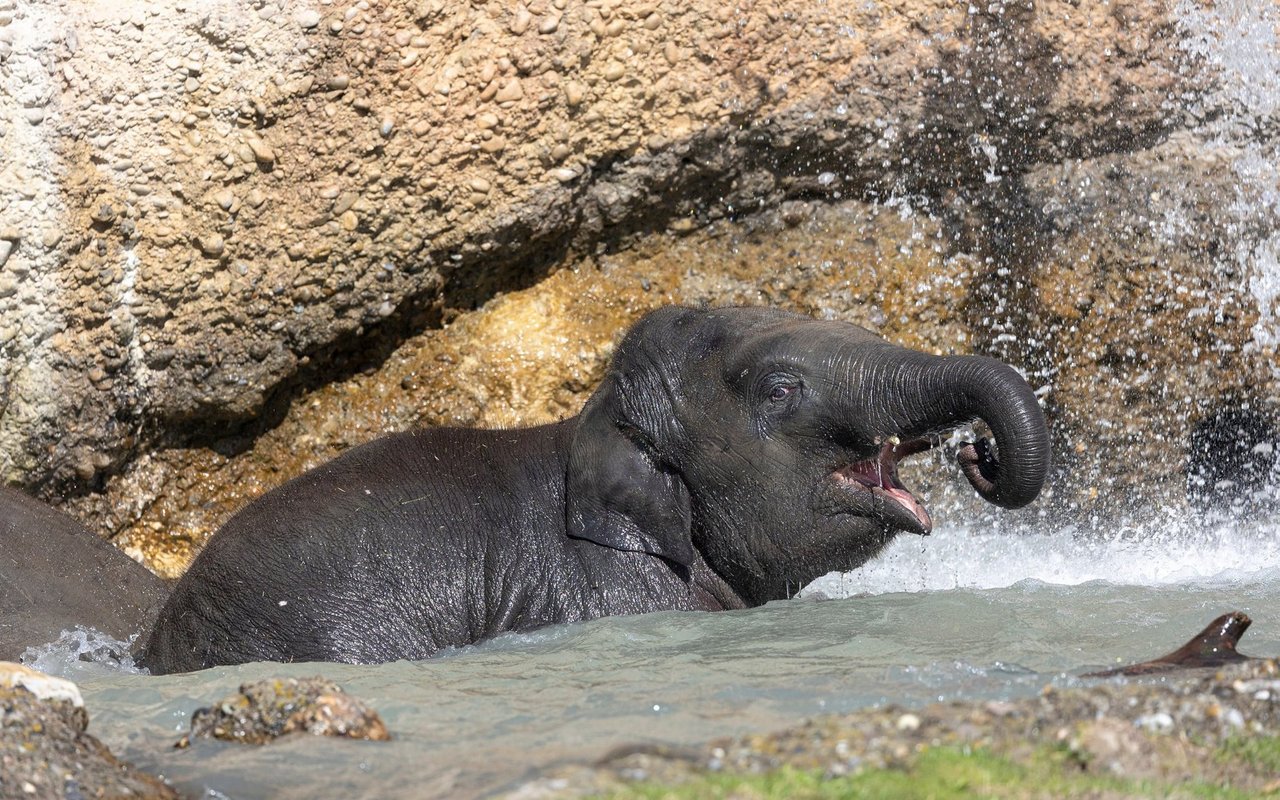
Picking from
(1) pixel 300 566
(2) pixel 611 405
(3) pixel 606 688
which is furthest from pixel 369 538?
(3) pixel 606 688

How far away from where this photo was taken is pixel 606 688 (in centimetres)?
542

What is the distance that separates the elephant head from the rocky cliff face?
6.86 ft

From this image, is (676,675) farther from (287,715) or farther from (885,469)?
(885,469)

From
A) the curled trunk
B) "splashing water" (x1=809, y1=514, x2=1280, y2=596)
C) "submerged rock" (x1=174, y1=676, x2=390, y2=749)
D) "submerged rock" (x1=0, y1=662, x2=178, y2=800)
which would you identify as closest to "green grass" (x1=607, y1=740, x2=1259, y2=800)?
"submerged rock" (x1=174, y1=676, x2=390, y2=749)

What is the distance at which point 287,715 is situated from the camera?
4684mm

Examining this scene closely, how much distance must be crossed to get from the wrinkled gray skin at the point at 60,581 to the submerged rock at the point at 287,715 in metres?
2.92

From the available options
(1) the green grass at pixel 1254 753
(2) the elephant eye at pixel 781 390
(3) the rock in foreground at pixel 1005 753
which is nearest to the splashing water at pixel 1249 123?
(2) the elephant eye at pixel 781 390

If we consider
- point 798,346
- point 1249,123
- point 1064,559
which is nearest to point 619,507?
point 798,346

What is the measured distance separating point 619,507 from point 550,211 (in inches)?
101

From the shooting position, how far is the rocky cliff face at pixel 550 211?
847 cm

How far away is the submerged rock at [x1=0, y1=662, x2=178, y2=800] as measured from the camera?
4.20m

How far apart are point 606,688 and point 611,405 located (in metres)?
2.02

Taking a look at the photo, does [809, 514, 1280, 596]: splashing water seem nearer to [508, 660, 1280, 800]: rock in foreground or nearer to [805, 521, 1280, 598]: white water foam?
[805, 521, 1280, 598]: white water foam

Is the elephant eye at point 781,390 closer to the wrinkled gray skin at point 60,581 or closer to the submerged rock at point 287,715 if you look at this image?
the submerged rock at point 287,715
